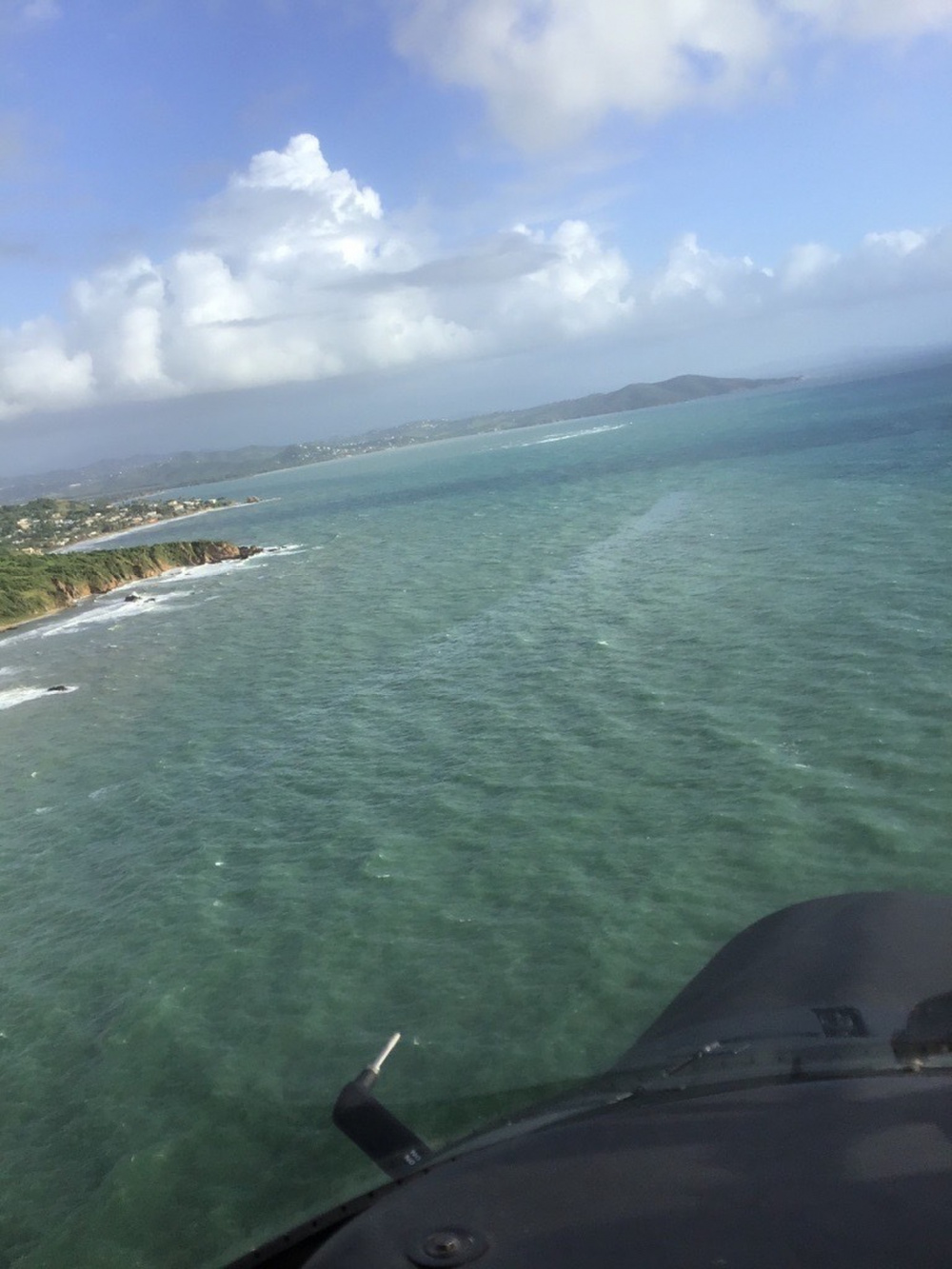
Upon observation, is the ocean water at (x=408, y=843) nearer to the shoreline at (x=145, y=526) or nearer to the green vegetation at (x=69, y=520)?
the shoreline at (x=145, y=526)

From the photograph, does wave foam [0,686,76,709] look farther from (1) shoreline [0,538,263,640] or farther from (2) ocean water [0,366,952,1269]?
(1) shoreline [0,538,263,640]

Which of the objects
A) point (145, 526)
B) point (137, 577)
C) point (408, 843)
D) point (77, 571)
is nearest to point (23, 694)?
point (408, 843)

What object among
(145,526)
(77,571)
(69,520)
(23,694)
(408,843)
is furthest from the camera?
(69,520)

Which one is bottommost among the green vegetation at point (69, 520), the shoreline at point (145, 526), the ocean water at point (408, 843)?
the ocean water at point (408, 843)

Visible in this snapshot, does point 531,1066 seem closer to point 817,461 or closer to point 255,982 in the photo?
point 255,982

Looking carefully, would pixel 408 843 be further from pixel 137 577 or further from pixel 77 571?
pixel 137 577

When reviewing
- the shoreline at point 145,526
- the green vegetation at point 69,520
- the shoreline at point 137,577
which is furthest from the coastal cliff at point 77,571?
the green vegetation at point 69,520

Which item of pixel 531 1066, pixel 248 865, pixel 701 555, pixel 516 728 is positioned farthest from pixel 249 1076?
pixel 701 555
